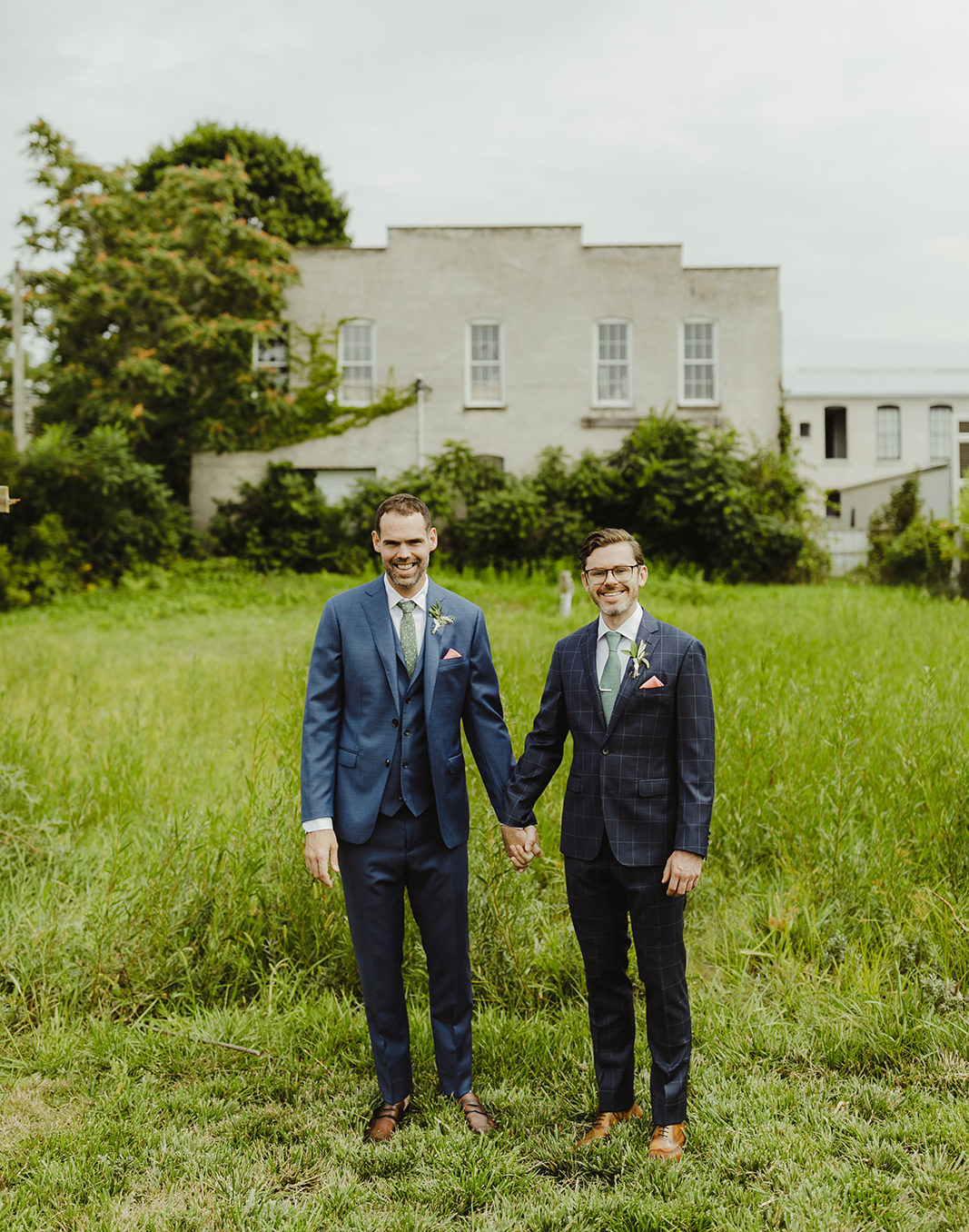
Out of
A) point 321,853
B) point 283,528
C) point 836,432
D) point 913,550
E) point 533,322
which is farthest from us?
point 836,432

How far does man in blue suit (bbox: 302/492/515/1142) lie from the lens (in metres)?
2.98

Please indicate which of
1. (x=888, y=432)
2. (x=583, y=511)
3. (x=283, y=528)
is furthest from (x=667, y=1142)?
(x=888, y=432)

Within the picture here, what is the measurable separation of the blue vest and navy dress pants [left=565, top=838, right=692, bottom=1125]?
0.56m

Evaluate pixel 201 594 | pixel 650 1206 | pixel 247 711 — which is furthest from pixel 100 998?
pixel 201 594

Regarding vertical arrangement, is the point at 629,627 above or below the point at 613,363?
below

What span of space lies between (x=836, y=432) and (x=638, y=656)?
34.7 m

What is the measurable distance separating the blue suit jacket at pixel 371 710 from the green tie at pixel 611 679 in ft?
1.44

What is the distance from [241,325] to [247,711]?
14318 millimetres

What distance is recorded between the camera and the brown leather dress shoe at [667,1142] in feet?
9.02

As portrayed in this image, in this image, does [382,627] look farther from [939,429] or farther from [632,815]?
[939,429]

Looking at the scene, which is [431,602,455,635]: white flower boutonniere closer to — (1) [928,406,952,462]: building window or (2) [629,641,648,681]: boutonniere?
(2) [629,641,648,681]: boutonniere

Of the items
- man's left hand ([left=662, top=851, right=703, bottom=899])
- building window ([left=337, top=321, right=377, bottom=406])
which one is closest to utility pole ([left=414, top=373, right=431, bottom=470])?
building window ([left=337, top=321, right=377, bottom=406])

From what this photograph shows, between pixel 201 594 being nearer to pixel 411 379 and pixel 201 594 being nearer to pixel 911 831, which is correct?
pixel 411 379

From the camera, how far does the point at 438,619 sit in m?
3.08
